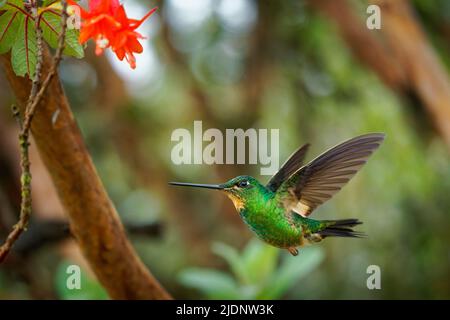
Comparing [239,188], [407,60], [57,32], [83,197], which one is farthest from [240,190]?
[407,60]

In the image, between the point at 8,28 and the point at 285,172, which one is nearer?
the point at 8,28

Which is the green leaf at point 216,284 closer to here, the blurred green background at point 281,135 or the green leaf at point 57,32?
the green leaf at point 57,32

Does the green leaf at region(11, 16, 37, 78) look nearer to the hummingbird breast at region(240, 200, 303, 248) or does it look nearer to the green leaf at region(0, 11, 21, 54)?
the green leaf at region(0, 11, 21, 54)

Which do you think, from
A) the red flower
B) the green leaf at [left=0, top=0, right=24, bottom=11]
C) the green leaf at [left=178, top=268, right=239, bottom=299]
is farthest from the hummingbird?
the green leaf at [left=178, top=268, right=239, bottom=299]

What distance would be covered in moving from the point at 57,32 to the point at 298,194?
36 cm

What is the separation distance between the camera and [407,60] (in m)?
2.50

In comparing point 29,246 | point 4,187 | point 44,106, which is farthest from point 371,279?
point 4,187

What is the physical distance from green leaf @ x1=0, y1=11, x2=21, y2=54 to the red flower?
11cm

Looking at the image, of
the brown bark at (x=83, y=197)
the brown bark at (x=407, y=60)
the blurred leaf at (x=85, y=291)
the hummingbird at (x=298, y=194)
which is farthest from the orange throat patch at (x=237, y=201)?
the brown bark at (x=407, y=60)

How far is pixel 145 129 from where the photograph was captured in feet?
11.6

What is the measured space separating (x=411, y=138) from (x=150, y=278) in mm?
2336

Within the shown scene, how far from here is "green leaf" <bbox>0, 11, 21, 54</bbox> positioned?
674mm

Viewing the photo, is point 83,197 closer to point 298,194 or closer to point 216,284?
point 298,194
